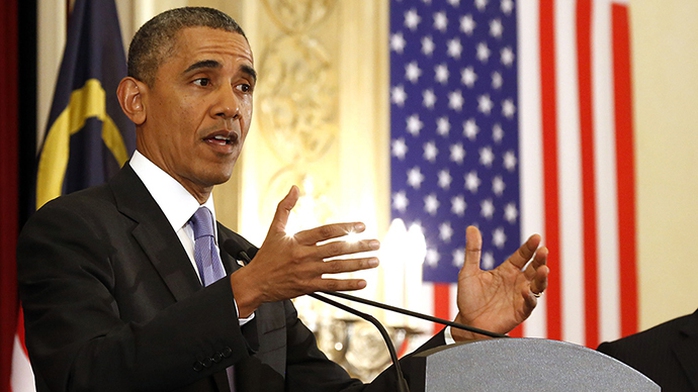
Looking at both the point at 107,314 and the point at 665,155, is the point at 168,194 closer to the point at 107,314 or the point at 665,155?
the point at 107,314

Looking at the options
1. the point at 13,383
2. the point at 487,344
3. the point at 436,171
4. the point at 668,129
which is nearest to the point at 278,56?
the point at 436,171

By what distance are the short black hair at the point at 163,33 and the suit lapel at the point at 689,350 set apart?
1.47 metres

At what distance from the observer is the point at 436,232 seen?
5.00m

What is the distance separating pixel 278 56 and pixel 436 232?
Result: 1.38 meters

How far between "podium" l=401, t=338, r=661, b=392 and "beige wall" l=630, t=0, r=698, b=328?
460 centimetres

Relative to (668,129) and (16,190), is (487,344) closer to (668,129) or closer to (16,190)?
(16,190)

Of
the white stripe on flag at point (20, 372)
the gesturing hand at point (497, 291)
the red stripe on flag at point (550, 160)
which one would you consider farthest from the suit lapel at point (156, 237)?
the red stripe on flag at point (550, 160)

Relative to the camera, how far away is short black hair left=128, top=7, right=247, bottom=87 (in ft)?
6.67

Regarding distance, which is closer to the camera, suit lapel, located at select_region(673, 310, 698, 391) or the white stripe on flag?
suit lapel, located at select_region(673, 310, 698, 391)

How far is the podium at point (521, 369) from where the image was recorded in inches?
46.4

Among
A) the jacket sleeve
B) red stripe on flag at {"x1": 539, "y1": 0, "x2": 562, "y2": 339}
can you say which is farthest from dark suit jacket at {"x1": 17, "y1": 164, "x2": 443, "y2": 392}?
red stripe on flag at {"x1": 539, "y1": 0, "x2": 562, "y2": 339}

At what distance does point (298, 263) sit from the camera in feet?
4.47

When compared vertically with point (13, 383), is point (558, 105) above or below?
above

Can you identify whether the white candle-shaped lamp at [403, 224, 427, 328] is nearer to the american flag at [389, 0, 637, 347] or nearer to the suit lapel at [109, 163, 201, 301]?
the american flag at [389, 0, 637, 347]
